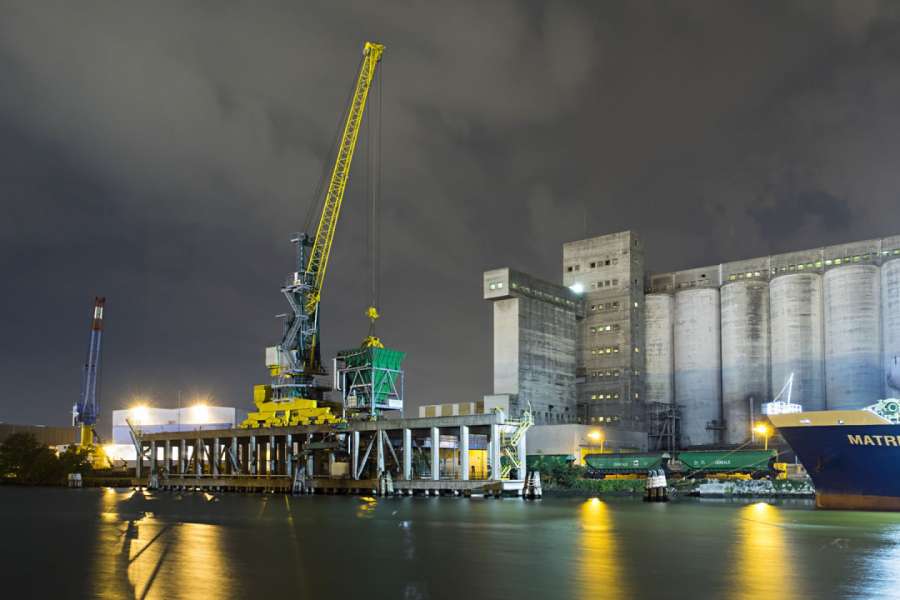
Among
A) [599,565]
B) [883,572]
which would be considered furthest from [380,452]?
[883,572]

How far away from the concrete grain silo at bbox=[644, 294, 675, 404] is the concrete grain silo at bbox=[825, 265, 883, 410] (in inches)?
1100

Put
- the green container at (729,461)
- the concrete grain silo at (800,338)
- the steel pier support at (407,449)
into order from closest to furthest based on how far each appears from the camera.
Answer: the steel pier support at (407,449) → the green container at (729,461) → the concrete grain silo at (800,338)

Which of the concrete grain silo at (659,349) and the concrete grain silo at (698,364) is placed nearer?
the concrete grain silo at (698,364)

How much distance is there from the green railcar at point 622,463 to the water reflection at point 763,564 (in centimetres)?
5606

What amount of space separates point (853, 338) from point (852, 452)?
8328 cm

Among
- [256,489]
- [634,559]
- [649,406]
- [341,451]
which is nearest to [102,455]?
[256,489]

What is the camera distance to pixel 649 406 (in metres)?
155

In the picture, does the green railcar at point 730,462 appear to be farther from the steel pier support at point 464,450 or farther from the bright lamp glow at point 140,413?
the bright lamp glow at point 140,413

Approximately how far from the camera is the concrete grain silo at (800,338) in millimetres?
138000

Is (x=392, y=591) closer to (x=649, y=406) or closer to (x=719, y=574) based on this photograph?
(x=719, y=574)

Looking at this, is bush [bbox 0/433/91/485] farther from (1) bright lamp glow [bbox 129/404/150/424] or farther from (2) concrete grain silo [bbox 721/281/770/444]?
(2) concrete grain silo [bbox 721/281/770/444]

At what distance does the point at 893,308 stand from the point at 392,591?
124805 millimetres

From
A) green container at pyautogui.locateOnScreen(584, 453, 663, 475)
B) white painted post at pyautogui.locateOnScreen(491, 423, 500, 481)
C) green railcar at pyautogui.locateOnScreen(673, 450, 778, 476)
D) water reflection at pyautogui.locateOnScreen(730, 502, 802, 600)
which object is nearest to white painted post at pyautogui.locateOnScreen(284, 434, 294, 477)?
white painted post at pyautogui.locateOnScreen(491, 423, 500, 481)

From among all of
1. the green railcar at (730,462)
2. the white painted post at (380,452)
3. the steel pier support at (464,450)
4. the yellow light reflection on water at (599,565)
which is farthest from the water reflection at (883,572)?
→ the white painted post at (380,452)
